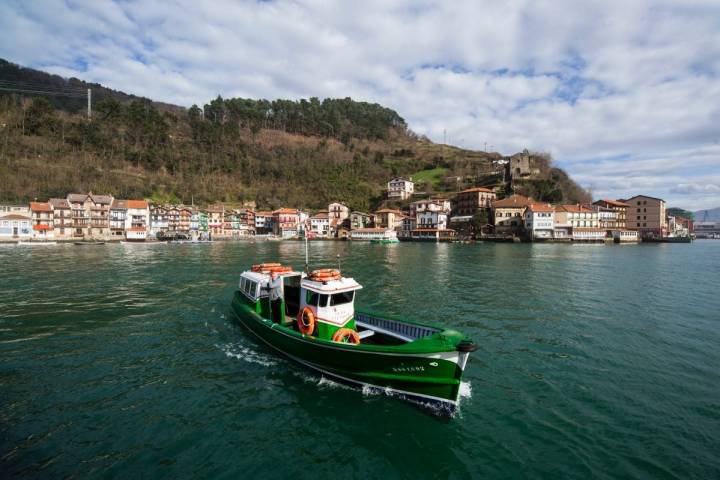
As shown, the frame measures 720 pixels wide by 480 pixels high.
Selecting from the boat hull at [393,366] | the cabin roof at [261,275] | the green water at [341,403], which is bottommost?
the green water at [341,403]

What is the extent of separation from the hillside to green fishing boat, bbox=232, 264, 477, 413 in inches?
4502

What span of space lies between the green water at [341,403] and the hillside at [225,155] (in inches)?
4195

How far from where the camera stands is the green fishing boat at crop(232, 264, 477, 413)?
950 cm

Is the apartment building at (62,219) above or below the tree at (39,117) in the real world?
below

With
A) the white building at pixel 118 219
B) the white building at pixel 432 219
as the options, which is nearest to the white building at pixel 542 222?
the white building at pixel 432 219

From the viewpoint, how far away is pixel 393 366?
33.4 feet

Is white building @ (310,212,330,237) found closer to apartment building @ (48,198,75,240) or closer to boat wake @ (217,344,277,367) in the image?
apartment building @ (48,198,75,240)

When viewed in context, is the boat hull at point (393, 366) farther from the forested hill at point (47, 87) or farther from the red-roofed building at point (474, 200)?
the forested hill at point (47, 87)

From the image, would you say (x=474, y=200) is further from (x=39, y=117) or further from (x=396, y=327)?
(x=39, y=117)

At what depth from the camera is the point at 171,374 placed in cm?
1249

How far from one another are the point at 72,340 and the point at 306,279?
456 inches

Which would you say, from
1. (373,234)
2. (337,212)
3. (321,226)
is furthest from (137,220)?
(373,234)

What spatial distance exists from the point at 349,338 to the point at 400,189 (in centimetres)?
12253

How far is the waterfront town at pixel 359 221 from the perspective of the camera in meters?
90.7
